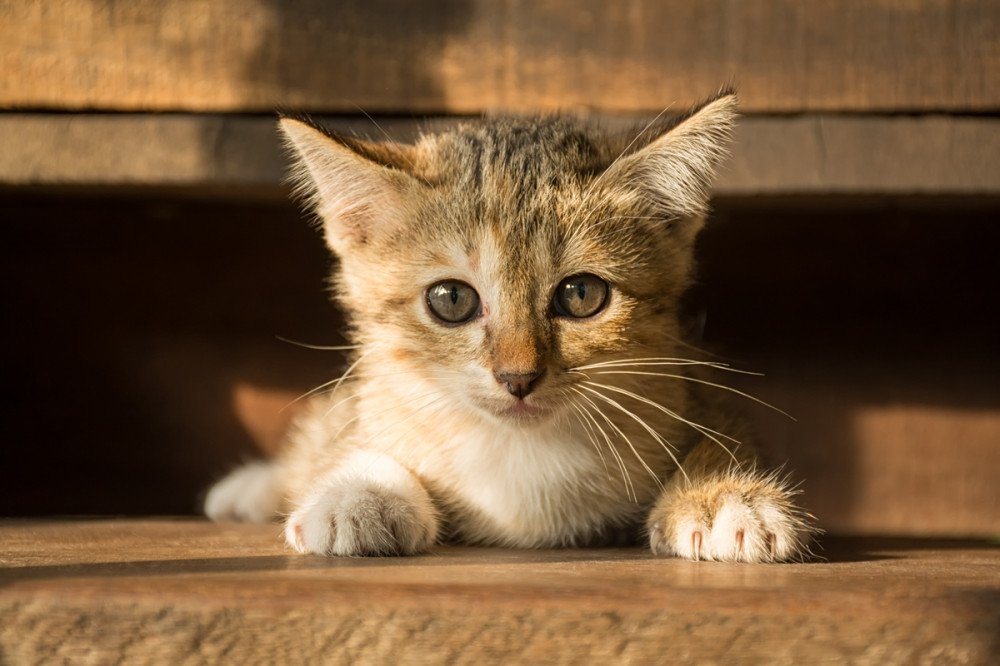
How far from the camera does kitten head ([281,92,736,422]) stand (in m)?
1.42

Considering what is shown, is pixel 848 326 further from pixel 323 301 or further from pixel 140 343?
pixel 140 343

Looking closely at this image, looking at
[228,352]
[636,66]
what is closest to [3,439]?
[228,352]

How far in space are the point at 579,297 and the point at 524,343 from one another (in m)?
0.15

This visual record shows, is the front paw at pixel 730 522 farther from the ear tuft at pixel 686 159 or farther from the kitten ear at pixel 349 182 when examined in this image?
the kitten ear at pixel 349 182

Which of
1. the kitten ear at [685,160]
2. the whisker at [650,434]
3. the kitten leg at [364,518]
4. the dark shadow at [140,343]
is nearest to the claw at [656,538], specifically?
the whisker at [650,434]

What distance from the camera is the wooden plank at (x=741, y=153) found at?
172 cm

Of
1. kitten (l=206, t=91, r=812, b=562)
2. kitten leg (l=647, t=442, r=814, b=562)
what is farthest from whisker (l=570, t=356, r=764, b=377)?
kitten leg (l=647, t=442, r=814, b=562)

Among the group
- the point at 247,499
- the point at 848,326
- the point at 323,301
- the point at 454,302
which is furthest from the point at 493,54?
the point at 848,326

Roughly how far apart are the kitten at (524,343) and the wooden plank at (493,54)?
0.54ft

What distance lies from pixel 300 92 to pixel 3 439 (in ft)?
4.13

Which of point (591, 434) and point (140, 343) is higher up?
point (140, 343)

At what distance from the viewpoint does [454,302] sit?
1496 mm

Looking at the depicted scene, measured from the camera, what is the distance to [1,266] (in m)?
2.34

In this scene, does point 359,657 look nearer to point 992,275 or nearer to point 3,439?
point 3,439
